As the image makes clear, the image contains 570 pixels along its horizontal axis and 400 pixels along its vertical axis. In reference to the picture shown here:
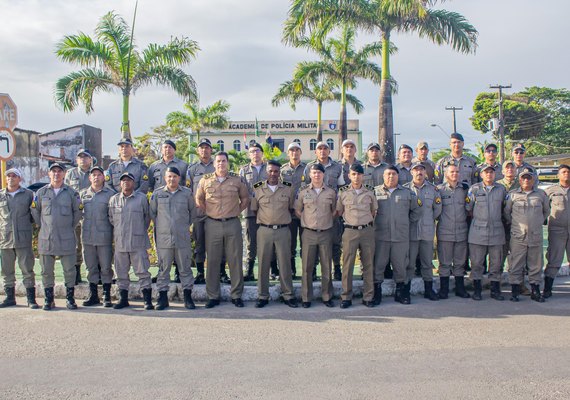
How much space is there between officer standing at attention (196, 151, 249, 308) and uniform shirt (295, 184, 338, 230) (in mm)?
849

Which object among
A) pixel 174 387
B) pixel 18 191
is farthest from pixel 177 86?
pixel 174 387

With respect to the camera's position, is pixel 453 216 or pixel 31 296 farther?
pixel 453 216

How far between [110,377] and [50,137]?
77.9 feet

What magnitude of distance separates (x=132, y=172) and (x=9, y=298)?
2305mm

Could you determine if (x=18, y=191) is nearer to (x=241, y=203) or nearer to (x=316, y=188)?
(x=241, y=203)

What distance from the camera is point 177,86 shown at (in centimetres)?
1658

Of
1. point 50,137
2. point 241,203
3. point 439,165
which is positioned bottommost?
point 241,203

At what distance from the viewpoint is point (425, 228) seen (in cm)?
676

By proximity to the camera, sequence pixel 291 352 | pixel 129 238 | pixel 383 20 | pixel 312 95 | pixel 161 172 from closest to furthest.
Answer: pixel 291 352
pixel 129 238
pixel 161 172
pixel 383 20
pixel 312 95

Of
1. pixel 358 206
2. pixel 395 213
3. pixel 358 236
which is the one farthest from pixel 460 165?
pixel 358 236

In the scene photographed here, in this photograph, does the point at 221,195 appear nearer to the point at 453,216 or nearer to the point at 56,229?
the point at 56,229

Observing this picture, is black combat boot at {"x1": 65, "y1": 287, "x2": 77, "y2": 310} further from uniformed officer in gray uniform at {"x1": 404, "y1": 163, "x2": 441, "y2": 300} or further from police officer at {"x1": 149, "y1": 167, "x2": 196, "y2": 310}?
uniformed officer in gray uniform at {"x1": 404, "y1": 163, "x2": 441, "y2": 300}

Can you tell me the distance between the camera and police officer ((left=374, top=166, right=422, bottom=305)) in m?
6.53

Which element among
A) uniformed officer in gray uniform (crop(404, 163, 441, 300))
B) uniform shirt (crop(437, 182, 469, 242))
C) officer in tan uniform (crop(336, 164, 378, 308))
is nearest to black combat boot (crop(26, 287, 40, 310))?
officer in tan uniform (crop(336, 164, 378, 308))
